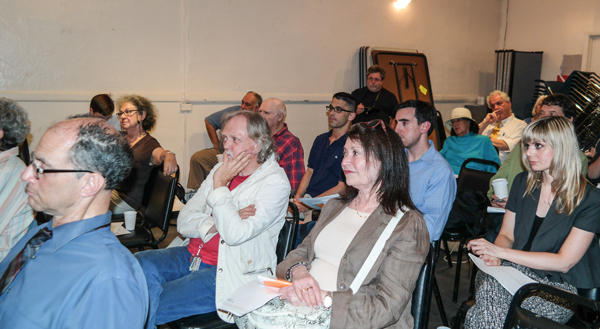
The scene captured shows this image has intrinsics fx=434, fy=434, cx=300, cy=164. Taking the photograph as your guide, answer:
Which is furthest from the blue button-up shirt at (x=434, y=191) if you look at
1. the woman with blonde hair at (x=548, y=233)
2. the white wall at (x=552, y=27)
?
the white wall at (x=552, y=27)

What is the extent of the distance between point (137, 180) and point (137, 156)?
8.6 inches

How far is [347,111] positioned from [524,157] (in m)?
1.96

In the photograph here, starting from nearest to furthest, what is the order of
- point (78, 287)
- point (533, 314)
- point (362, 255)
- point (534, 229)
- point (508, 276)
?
point (78, 287) < point (533, 314) < point (362, 255) < point (508, 276) < point (534, 229)

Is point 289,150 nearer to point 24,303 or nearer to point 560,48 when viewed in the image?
point 24,303

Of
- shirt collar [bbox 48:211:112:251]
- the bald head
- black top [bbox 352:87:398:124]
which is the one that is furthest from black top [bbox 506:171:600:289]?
black top [bbox 352:87:398:124]

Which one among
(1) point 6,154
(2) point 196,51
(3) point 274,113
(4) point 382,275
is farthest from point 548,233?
(2) point 196,51

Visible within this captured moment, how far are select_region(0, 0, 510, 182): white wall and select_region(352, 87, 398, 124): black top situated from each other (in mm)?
719

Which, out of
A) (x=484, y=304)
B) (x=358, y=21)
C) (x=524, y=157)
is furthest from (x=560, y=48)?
(x=484, y=304)

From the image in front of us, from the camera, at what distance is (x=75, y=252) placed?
120 cm

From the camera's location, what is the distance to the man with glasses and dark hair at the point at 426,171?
2.48m

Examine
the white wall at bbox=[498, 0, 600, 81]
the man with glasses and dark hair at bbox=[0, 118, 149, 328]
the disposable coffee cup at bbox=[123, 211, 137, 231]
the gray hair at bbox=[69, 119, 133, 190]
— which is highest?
the white wall at bbox=[498, 0, 600, 81]

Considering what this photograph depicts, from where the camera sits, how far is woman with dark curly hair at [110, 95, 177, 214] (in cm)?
344

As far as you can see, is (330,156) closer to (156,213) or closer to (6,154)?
(156,213)

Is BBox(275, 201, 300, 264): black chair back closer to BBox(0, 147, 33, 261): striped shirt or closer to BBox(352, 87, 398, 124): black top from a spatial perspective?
BBox(0, 147, 33, 261): striped shirt
